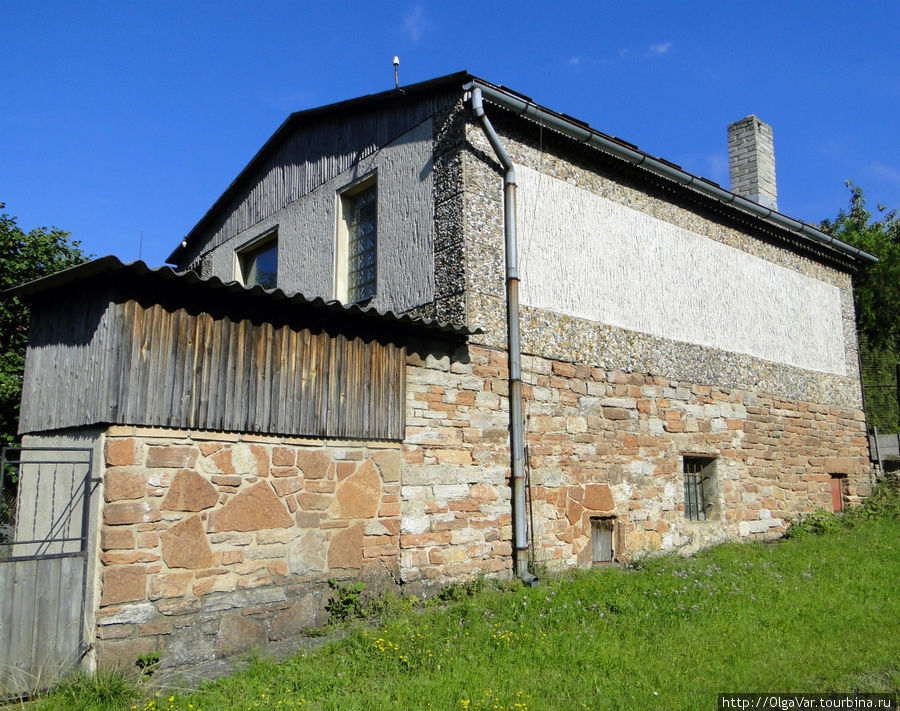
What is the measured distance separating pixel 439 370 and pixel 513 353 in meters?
0.91

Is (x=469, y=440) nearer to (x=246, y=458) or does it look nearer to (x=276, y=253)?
(x=246, y=458)

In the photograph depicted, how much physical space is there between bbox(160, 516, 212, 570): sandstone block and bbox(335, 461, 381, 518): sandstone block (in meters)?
1.26

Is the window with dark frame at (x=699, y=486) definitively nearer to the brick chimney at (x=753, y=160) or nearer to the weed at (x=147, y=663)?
the brick chimney at (x=753, y=160)

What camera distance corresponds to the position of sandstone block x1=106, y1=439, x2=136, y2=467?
5.39 metres

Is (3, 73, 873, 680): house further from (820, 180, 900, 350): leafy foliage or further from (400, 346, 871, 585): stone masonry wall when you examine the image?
(820, 180, 900, 350): leafy foliage

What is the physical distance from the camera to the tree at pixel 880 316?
15.9 meters

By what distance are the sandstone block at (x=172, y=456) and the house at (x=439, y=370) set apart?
2 centimetres

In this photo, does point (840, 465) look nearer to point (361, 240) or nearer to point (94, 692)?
point (361, 240)

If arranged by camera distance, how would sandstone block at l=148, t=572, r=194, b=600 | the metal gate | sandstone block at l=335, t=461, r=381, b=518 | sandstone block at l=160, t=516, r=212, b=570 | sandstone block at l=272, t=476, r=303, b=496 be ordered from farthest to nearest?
sandstone block at l=335, t=461, r=381, b=518
sandstone block at l=272, t=476, r=303, b=496
sandstone block at l=160, t=516, r=212, b=570
sandstone block at l=148, t=572, r=194, b=600
the metal gate

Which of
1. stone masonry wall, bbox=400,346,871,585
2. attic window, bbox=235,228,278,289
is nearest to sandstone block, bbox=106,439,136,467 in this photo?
stone masonry wall, bbox=400,346,871,585

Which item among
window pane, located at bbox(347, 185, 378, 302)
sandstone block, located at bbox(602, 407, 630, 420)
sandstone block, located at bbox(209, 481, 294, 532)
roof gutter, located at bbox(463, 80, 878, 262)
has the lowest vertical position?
sandstone block, located at bbox(209, 481, 294, 532)

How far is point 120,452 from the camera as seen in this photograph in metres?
5.43

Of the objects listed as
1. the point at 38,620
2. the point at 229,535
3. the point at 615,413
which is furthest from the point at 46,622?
the point at 615,413

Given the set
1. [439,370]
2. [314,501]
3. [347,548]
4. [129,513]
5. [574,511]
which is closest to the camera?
[129,513]
